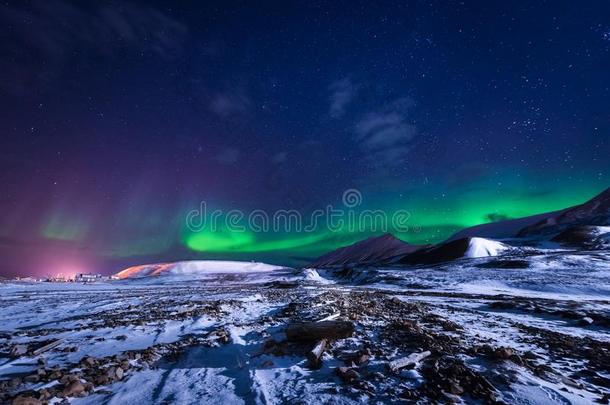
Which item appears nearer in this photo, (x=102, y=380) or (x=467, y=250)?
(x=102, y=380)

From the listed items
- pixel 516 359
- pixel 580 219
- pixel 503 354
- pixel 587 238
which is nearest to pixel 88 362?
pixel 503 354

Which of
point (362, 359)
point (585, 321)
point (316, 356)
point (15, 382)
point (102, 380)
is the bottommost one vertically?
point (585, 321)

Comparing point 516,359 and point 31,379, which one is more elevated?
point 31,379

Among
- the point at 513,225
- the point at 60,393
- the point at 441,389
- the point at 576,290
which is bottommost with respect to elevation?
the point at 576,290

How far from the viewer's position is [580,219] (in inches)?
5162

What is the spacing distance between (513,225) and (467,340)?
227987mm

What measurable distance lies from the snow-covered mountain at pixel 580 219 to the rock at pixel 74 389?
150 metres

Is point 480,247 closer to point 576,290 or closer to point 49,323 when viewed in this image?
point 576,290

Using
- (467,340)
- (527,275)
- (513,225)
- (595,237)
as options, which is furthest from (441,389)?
(513,225)

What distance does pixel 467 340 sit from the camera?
9406mm

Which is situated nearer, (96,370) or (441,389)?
(441,389)

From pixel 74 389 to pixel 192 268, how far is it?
115 metres

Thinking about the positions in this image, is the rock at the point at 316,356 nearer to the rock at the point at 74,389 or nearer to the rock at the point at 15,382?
the rock at the point at 74,389

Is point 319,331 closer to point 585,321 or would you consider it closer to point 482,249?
point 585,321
